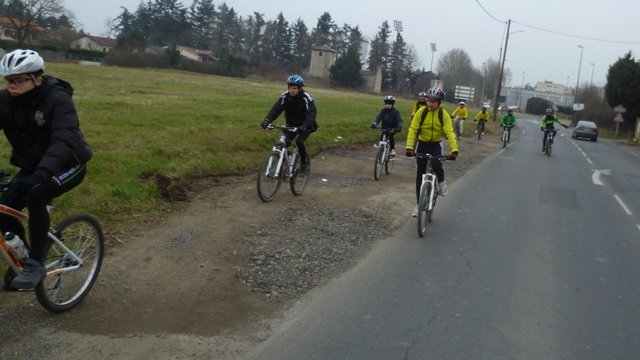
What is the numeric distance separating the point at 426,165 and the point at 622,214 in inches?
191

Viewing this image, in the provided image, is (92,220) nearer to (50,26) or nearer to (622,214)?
(622,214)

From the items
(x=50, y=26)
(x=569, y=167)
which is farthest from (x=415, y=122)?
(x=50, y=26)

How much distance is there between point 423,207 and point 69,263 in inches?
192

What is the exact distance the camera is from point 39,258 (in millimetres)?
4316

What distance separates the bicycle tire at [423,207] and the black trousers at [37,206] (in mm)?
4911

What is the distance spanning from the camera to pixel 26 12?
223ft

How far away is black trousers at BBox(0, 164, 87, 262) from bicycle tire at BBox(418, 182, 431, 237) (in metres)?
4.91

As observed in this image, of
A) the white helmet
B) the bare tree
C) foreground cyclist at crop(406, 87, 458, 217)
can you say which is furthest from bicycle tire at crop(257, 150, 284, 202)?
the bare tree

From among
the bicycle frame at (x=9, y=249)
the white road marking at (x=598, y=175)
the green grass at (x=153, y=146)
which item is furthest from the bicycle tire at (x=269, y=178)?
the white road marking at (x=598, y=175)

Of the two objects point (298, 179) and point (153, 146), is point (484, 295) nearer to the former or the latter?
point (298, 179)

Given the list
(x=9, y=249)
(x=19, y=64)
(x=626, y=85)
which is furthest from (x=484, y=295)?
(x=626, y=85)

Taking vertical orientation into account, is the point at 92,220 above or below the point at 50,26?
below

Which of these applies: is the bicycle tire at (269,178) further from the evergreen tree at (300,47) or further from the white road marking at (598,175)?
the evergreen tree at (300,47)

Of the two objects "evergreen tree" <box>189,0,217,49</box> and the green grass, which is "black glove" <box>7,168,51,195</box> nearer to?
the green grass
